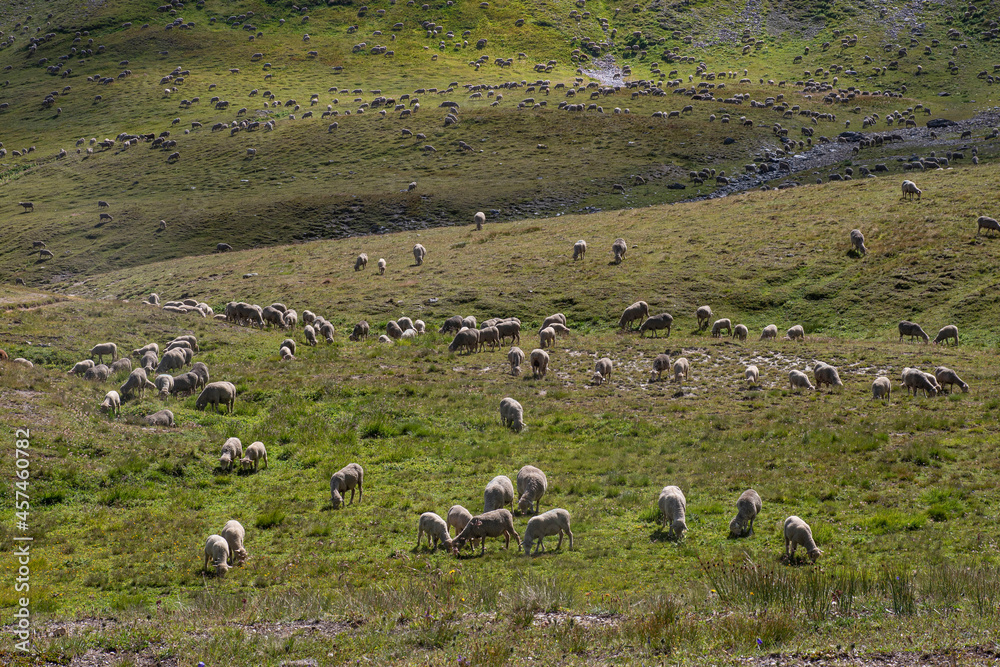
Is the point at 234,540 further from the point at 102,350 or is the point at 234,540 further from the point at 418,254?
the point at 418,254

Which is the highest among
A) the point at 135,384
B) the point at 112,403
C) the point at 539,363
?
the point at 112,403

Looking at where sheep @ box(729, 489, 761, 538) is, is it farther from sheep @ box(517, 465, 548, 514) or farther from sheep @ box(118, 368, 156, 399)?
sheep @ box(118, 368, 156, 399)

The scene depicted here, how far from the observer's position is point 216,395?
80.2ft

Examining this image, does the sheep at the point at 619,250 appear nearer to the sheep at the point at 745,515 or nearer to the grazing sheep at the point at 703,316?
the grazing sheep at the point at 703,316

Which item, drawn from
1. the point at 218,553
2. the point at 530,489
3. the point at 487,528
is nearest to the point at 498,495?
the point at 530,489

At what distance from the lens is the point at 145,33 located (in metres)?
134

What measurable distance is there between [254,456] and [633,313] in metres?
21.4

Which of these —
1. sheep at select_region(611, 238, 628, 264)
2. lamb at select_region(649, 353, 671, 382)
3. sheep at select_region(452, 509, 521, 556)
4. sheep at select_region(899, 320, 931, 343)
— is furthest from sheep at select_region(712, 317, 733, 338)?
sheep at select_region(452, 509, 521, 556)

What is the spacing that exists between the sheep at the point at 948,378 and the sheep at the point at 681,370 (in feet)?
26.7

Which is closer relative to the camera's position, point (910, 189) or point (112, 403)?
point (112, 403)

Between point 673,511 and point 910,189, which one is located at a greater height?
point 673,511

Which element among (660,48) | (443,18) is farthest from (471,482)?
(443,18)

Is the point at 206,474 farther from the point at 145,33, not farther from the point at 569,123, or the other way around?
the point at 145,33

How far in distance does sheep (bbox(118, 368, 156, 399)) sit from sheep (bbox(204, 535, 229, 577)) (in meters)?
12.2
